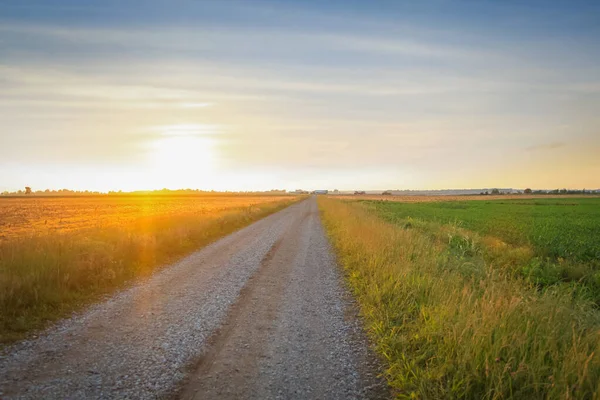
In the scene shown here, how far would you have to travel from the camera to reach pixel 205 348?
5.93 metres

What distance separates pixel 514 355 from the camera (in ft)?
15.5

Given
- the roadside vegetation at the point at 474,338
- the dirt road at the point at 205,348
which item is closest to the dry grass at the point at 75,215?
the dirt road at the point at 205,348

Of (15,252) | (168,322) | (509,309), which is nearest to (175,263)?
(15,252)

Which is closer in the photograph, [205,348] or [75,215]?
[205,348]

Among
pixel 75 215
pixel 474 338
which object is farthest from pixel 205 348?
pixel 75 215

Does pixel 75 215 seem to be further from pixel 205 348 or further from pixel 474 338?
pixel 474 338

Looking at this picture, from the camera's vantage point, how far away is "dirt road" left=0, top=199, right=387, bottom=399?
15.5 feet

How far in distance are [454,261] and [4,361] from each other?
38.3ft

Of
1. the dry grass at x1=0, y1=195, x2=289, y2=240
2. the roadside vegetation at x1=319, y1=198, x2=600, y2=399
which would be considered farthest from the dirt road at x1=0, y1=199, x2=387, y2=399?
the dry grass at x1=0, y1=195, x2=289, y2=240

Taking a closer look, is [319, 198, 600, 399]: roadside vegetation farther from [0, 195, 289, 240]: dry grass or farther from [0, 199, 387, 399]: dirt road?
[0, 195, 289, 240]: dry grass

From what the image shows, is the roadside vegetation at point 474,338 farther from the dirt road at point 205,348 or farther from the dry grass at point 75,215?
the dry grass at point 75,215

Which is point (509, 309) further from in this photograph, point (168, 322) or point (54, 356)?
point (54, 356)

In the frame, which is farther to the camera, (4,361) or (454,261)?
(454,261)

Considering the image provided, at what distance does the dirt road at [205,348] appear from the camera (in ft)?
15.5
